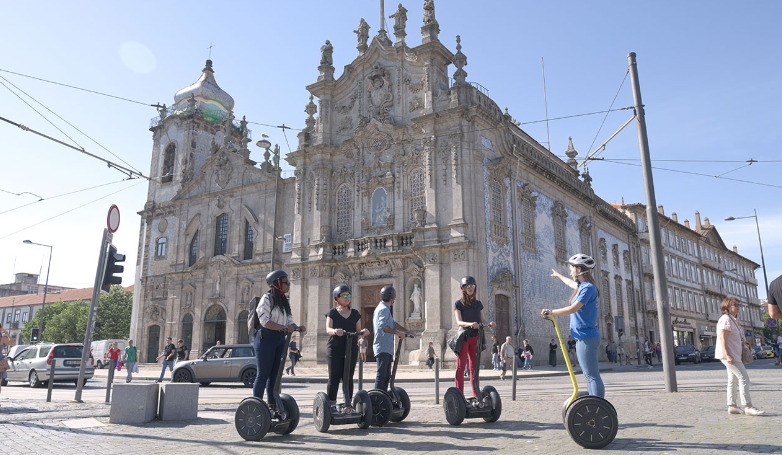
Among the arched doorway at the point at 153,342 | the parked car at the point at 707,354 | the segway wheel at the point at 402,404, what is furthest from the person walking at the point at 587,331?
the parked car at the point at 707,354

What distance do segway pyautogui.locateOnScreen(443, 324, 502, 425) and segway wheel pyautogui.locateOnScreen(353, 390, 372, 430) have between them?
1.00 m

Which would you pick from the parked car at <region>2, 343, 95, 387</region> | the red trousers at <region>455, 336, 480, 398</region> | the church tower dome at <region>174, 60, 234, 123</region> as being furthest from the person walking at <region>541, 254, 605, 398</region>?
the church tower dome at <region>174, 60, 234, 123</region>

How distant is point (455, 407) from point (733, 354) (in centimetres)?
391

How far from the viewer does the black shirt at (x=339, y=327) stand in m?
7.28

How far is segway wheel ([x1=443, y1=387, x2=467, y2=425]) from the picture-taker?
721cm

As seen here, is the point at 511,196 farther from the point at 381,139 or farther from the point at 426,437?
the point at 426,437

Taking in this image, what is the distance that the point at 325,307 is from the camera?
98.7ft

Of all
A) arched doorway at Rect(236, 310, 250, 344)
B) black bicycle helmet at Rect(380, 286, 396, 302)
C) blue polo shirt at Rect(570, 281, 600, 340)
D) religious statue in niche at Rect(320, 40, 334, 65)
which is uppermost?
religious statue in niche at Rect(320, 40, 334, 65)

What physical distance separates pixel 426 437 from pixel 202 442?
255cm

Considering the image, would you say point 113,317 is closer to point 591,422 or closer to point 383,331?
point 383,331

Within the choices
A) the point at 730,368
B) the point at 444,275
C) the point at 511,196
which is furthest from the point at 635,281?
the point at 730,368

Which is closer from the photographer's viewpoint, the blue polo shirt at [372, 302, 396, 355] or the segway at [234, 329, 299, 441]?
the segway at [234, 329, 299, 441]

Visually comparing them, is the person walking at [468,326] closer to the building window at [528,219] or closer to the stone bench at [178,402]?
the stone bench at [178,402]

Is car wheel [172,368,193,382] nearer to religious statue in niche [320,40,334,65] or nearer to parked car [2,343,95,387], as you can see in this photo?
parked car [2,343,95,387]
